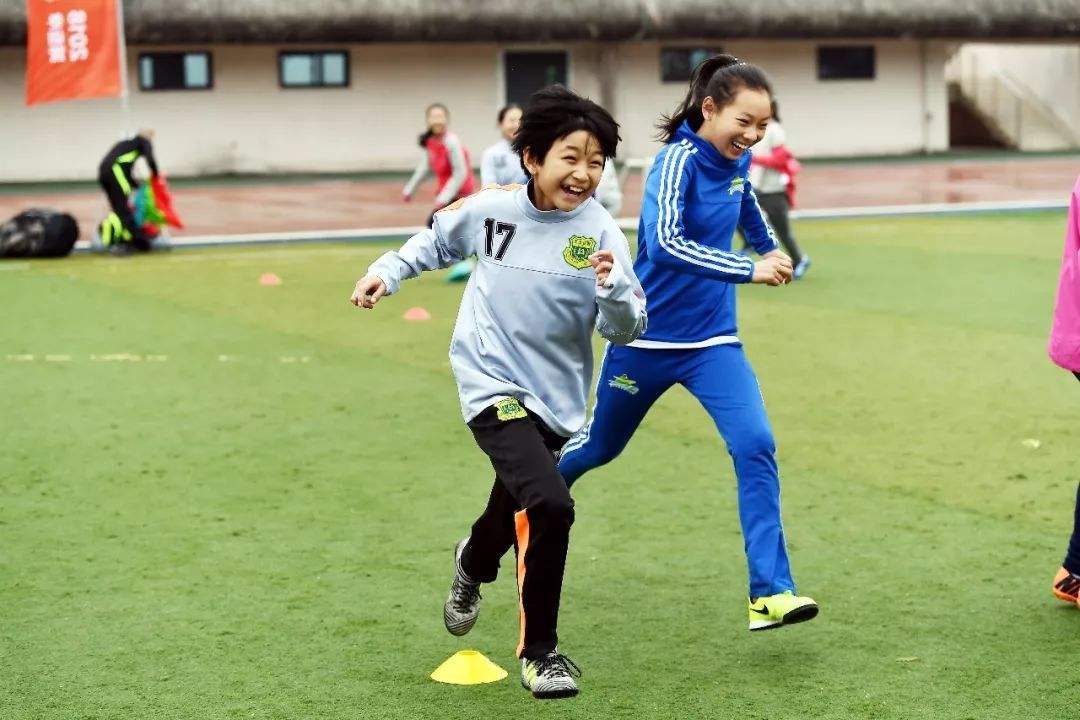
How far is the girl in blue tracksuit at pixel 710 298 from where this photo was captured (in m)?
5.29

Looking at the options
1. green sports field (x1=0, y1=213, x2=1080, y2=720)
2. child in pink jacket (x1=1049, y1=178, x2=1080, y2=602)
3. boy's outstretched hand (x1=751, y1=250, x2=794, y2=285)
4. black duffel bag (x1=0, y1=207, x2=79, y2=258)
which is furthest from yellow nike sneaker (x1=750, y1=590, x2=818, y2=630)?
black duffel bag (x1=0, y1=207, x2=79, y2=258)

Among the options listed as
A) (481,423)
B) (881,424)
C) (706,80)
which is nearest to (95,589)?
(481,423)

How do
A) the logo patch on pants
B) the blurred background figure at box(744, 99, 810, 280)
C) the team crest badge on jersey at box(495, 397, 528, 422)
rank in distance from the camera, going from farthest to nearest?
the blurred background figure at box(744, 99, 810, 280), the logo patch on pants, the team crest badge on jersey at box(495, 397, 528, 422)

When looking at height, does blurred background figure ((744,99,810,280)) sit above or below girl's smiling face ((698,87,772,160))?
below

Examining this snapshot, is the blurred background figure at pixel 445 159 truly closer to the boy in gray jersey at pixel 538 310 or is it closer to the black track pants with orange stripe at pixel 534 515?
the boy in gray jersey at pixel 538 310

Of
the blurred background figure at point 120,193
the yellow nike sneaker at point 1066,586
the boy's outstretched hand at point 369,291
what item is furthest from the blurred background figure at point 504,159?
the boy's outstretched hand at point 369,291

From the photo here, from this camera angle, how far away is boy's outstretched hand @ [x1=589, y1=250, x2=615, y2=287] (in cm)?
464

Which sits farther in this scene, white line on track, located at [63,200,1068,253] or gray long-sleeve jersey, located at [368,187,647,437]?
white line on track, located at [63,200,1068,253]

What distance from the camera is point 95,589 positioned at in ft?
19.9

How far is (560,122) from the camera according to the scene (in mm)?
4805

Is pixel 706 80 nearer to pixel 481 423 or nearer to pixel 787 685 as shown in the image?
pixel 481 423

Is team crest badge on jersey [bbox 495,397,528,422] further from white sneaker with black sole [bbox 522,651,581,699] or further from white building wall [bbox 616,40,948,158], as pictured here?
white building wall [bbox 616,40,948,158]

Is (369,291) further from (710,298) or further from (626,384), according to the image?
(710,298)

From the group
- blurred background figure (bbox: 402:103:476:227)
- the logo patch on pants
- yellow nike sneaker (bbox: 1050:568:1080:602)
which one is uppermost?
blurred background figure (bbox: 402:103:476:227)
